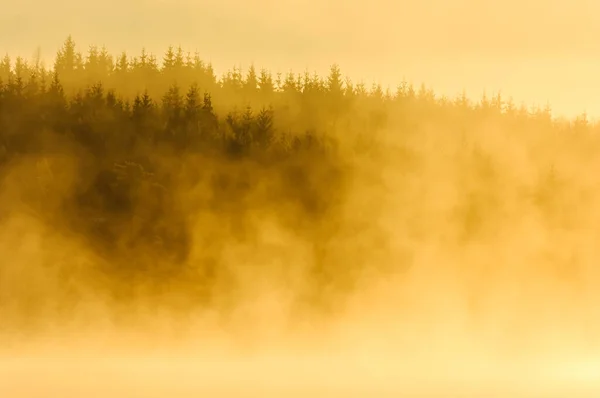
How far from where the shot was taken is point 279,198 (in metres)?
5.03

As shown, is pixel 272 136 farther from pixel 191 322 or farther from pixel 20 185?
pixel 20 185

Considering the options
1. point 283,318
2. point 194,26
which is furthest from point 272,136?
point 283,318

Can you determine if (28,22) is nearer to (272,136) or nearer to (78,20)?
(78,20)

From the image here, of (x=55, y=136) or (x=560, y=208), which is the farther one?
(x=560, y=208)

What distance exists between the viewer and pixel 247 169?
5.05 m

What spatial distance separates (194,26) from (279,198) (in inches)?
51.7

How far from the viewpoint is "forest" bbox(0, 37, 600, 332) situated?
4852 mm

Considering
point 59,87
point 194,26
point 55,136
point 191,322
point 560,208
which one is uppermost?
point 194,26

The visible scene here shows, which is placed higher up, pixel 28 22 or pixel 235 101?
pixel 28 22

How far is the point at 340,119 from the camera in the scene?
513 cm

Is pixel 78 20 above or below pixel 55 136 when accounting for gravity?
above

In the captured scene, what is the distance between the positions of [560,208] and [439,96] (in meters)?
1.24

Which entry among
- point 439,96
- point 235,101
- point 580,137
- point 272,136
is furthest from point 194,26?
point 580,137

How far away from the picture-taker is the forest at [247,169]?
485cm
